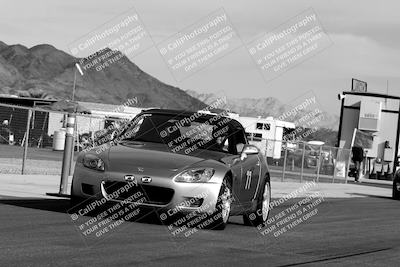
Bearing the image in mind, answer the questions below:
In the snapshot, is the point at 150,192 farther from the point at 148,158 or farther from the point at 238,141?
the point at 238,141

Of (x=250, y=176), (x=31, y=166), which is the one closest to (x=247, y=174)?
(x=250, y=176)

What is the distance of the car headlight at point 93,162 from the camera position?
10.9 metres

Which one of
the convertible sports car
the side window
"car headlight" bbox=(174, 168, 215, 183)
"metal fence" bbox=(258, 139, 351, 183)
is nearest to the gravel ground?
the side window

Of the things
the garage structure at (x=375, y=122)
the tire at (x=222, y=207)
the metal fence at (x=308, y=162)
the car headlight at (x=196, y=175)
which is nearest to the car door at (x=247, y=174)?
the tire at (x=222, y=207)

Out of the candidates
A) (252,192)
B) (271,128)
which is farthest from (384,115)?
(252,192)

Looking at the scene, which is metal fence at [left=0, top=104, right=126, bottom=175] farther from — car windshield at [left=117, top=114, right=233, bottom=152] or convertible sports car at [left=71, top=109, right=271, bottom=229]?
convertible sports car at [left=71, top=109, right=271, bottom=229]

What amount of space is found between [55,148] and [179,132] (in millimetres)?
17299

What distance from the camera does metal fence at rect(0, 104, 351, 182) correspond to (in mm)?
22000

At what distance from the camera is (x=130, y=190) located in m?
10.7

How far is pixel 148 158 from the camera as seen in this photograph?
11.0 m

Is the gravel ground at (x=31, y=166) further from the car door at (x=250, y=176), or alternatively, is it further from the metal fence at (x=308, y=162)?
the metal fence at (x=308, y=162)

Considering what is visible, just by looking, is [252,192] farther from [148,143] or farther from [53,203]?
[53,203]

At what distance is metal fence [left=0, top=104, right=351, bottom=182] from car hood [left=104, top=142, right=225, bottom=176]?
9150 millimetres

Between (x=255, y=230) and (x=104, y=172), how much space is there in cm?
260
